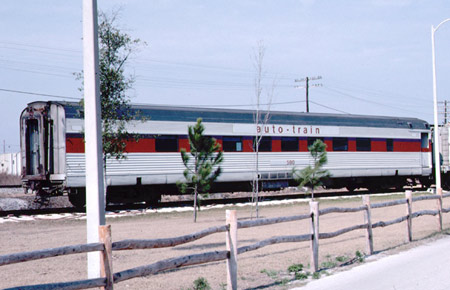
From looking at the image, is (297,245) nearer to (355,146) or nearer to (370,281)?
(370,281)

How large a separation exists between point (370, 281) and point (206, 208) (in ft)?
49.0

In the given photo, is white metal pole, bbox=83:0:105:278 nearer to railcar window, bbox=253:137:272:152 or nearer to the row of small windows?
the row of small windows

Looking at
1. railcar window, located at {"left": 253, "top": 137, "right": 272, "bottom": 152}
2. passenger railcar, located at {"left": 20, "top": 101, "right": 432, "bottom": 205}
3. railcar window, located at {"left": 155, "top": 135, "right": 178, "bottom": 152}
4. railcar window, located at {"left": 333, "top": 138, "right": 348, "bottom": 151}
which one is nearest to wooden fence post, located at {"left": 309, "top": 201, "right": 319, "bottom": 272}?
passenger railcar, located at {"left": 20, "top": 101, "right": 432, "bottom": 205}

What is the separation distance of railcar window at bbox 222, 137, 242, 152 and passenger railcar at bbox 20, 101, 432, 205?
43mm

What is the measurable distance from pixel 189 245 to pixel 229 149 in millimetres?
11928

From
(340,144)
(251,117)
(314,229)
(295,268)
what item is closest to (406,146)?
(340,144)

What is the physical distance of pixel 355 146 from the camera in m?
30.0

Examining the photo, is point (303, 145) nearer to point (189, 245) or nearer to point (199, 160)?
point (199, 160)

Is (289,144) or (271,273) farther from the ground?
(289,144)

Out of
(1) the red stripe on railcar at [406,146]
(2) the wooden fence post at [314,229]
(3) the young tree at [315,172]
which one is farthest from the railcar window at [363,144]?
(2) the wooden fence post at [314,229]

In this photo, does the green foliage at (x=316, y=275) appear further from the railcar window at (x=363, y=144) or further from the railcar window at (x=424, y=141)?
the railcar window at (x=424, y=141)

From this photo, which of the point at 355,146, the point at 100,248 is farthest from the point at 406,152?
the point at 100,248

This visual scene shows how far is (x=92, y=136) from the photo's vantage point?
7605mm

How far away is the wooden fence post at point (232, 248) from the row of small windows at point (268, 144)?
49.5 ft
